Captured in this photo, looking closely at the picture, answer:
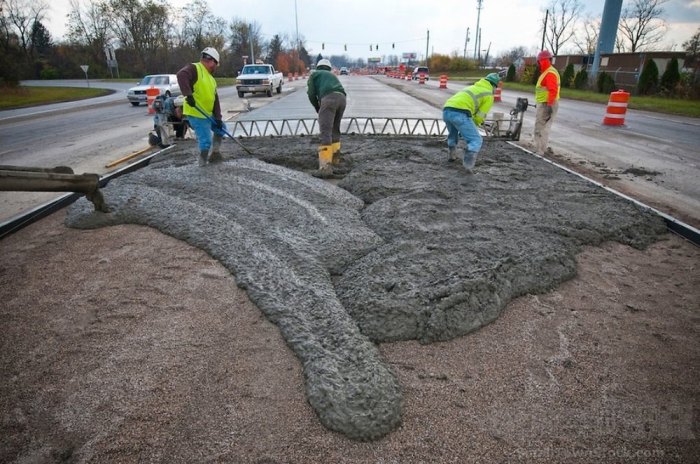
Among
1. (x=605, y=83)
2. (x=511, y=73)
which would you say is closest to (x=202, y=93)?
(x=605, y=83)

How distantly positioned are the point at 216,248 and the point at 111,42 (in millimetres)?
62667

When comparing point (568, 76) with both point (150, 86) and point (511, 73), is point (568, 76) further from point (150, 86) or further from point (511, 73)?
point (150, 86)

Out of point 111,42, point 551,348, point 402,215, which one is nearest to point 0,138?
point 402,215

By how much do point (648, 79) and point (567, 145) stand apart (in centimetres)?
1869

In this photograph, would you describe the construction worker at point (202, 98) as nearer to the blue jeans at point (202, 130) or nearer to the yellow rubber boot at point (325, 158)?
the blue jeans at point (202, 130)

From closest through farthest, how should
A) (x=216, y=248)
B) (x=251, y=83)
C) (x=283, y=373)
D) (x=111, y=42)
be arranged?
(x=283, y=373), (x=216, y=248), (x=251, y=83), (x=111, y=42)

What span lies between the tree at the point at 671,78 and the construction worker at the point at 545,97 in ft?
65.0

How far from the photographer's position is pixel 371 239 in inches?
154

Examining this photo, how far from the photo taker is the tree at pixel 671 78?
2162cm

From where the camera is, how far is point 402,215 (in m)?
4.40

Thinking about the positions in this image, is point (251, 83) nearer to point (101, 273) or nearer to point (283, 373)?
point (101, 273)

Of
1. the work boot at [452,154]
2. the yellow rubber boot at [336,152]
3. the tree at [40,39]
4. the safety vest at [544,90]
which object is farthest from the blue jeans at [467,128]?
the tree at [40,39]

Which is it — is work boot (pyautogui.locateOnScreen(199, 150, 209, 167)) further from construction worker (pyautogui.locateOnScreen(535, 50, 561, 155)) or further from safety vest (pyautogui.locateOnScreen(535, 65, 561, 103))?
safety vest (pyautogui.locateOnScreen(535, 65, 561, 103))

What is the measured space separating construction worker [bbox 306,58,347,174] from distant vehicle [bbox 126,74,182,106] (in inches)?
606
